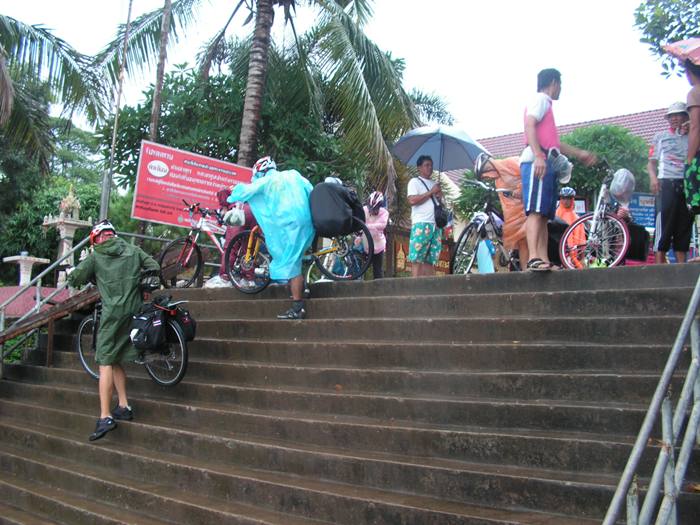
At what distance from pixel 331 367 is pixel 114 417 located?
1895 mm

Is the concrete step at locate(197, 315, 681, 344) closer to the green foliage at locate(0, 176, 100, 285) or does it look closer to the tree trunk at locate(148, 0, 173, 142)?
the tree trunk at locate(148, 0, 173, 142)

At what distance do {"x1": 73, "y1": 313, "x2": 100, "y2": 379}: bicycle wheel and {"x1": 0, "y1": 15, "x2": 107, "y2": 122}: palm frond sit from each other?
5.97 meters

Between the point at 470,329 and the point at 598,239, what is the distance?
2.06 m

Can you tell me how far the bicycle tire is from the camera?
7.88 m

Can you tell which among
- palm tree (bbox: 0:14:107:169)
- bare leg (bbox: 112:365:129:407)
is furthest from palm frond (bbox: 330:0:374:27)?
bare leg (bbox: 112:365:129:407)

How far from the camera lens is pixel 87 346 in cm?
754

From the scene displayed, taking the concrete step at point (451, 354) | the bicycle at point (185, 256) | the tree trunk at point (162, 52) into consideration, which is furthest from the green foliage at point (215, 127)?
the concrete step at point (451, 354)

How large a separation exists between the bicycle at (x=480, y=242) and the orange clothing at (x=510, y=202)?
0.36 m

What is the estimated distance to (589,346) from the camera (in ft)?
14.7

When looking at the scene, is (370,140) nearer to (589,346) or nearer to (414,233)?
(414,233)

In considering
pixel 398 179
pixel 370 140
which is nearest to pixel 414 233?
pixel 370 140

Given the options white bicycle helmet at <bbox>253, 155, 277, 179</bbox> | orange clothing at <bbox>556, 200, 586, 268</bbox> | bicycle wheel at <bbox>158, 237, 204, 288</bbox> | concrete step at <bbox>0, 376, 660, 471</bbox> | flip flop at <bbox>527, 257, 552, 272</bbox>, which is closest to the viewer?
concrete step at <bbox>0, 376, 660, 471</bbox>

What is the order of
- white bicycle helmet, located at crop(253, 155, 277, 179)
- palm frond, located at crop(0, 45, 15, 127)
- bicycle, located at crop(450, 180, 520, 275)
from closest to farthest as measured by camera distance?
1. white bicycle helmet, located at crop(253, 155, 277, 179)
2. bicycle, located at crop(450, 180, 520, 275)
3. palm frond, located at crop(0, 45, 15, 127)

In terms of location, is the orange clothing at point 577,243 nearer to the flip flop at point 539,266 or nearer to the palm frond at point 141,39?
the flip flop at point 539,266
